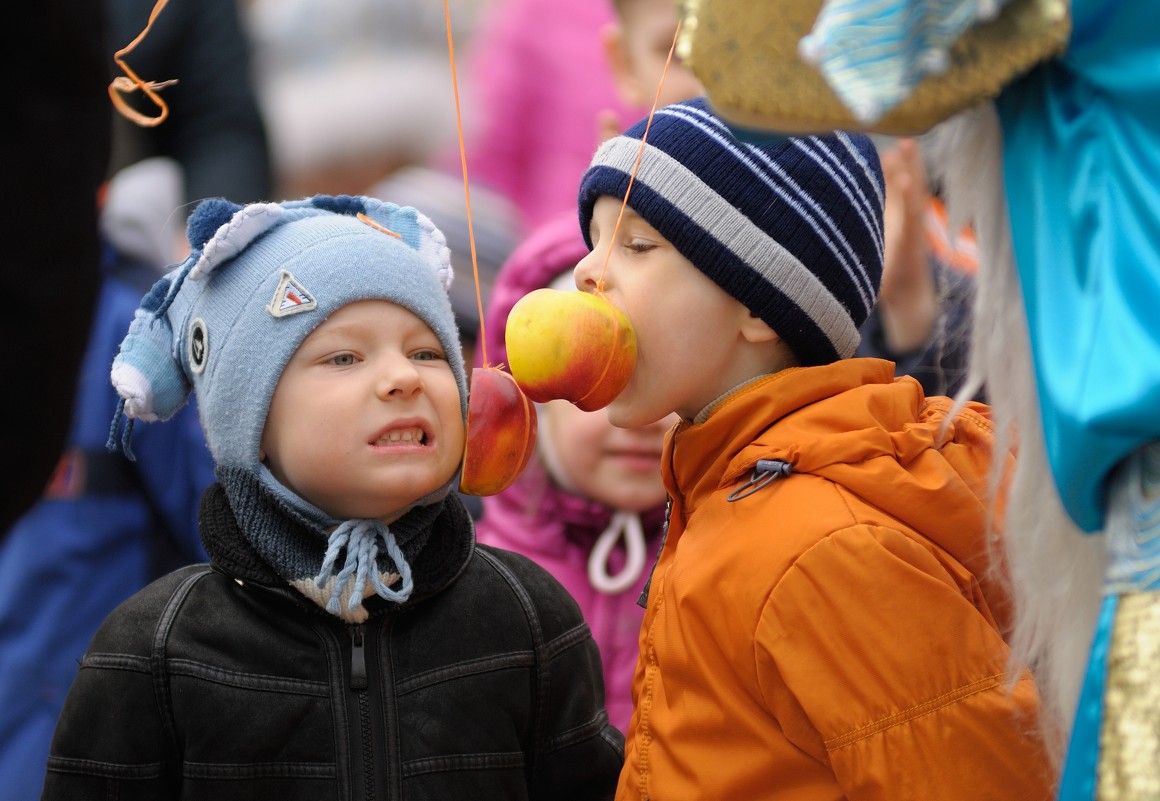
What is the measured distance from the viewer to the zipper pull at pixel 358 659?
6.55ft

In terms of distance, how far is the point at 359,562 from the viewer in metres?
1.98

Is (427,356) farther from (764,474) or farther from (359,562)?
(764,474)

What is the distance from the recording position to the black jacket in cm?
195

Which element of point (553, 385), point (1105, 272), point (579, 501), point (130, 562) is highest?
point (1105, 272)

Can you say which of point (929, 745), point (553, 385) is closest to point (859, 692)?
point (929, 745)

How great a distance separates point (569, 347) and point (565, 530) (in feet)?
3.65

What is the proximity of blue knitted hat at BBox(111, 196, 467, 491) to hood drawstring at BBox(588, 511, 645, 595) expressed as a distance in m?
0.79

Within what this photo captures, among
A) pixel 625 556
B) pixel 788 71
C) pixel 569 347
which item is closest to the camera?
pixel 788 71

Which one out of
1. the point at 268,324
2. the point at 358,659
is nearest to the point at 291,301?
the point at 268,324

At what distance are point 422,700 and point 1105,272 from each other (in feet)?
3.91

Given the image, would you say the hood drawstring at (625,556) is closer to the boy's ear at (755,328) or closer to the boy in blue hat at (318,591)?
the boy in blue hat at (318,591)

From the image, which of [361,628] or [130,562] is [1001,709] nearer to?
[361,628]

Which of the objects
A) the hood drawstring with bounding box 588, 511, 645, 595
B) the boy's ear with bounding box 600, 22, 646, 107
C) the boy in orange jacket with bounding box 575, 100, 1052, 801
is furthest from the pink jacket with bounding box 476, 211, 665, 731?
the boy in orange jacket with bounding box 575, 100, 1052, 801

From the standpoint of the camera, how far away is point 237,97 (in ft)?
11.5
